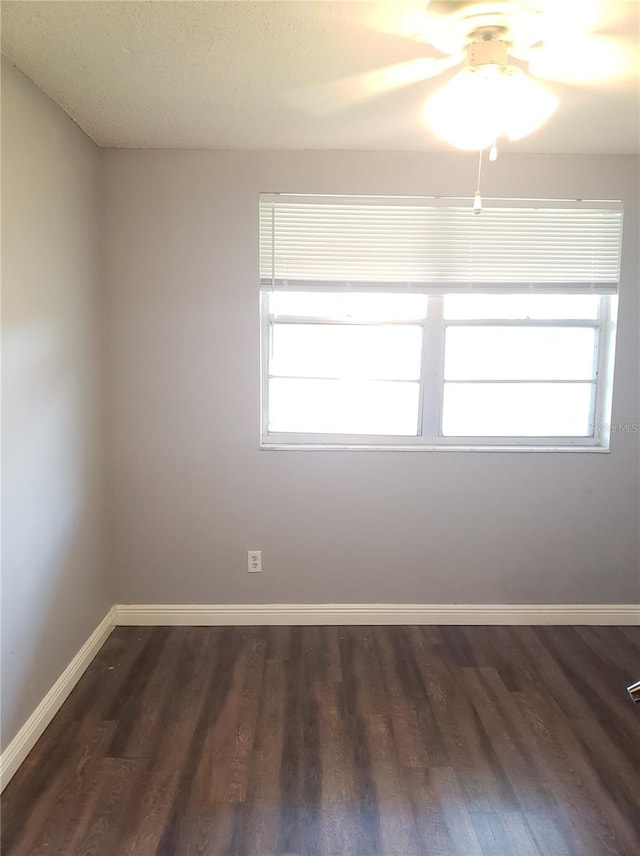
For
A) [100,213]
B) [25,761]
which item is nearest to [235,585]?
[25,761]

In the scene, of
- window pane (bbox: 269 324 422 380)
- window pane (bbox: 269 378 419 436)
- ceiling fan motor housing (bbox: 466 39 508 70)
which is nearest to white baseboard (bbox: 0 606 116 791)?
window pane (bbox: 269 378 419 436)

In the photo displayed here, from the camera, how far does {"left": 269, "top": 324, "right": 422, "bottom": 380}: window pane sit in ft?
9.66

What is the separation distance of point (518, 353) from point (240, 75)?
1.82 meters

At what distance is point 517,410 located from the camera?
304cm

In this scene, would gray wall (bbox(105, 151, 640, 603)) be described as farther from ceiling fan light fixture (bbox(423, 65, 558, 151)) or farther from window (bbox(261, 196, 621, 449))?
ceiling fan light fixture (bbox(423, 65, 558, 151))

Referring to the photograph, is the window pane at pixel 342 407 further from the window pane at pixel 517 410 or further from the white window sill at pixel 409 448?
the window pane at pixel 517 410

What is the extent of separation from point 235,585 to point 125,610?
581 millimetres

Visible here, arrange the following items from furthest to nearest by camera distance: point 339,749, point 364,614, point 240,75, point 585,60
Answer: point 364,614 < point 339,749 < point 240,75 < point 585,60

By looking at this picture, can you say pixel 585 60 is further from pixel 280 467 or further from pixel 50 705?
pixel 50 705

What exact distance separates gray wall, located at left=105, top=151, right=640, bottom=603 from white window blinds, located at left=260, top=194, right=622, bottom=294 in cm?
7

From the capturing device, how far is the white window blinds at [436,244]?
2832 mm

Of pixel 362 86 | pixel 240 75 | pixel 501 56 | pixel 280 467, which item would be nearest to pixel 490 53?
pixel 501 56

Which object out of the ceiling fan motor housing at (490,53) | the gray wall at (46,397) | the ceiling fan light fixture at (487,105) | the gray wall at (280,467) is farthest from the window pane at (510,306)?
the gray wall at (46,397)

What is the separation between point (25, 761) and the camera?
2047 millimetres
